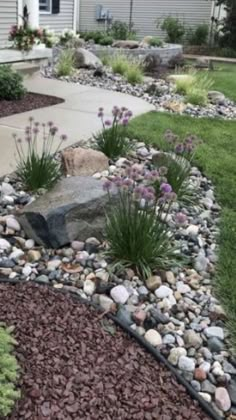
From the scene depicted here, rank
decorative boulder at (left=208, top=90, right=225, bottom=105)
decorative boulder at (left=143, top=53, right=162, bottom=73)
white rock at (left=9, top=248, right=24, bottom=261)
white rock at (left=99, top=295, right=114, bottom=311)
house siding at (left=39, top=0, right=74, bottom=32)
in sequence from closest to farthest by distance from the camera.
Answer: white rock at (left=99, top=295, right=114, bottom=311), white rock at (left=9, top=248, right=24, bottom=261), decorative boulder at (left=208, top=90, right=225, bottom=105), decorative boulder at (left=143, top=53, right=162, bottom=73), house siding at (left=39, top=0, right=74, bottom=32)

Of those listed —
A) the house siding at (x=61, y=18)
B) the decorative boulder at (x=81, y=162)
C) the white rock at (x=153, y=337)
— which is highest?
the house siding at (x=61, y=18)

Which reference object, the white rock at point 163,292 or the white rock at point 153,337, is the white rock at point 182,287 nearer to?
the white rock at point 163,292

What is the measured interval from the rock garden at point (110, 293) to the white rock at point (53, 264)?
0.01 metres

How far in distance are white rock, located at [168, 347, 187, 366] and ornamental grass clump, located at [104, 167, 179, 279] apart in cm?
51

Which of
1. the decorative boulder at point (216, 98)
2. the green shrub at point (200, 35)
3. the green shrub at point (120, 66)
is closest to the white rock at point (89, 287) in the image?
the decorative boulder at point (216, 98)

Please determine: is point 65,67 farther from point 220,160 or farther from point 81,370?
point 81,370

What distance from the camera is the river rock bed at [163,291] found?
208 centimetres

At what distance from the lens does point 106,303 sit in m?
2.36

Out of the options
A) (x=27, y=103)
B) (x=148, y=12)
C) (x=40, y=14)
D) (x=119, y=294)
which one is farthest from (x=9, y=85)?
(x=148, y=12)

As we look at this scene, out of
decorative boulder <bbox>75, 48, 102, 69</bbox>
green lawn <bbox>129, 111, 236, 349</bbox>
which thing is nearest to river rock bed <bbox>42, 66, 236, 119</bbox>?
decorative boulder <bbox>75, 48, 102, 69</bbox>

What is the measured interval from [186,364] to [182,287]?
587 mm

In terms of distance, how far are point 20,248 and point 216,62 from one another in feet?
44.0

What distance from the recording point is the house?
9859 millimetres

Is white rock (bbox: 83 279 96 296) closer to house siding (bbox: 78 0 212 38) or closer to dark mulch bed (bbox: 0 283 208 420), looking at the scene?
dark mulch bed (bbox: 0 283 208 420)
